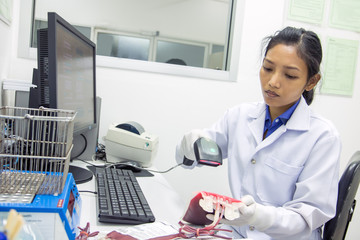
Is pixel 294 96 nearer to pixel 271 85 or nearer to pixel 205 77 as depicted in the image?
pixel 271 85

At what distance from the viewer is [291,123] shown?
41.5 inches

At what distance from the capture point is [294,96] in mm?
1051

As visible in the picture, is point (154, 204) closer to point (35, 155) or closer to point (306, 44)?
point (35, 155)

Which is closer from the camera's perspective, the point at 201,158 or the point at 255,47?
the point at 201,158

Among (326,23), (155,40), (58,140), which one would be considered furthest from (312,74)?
(155,40)

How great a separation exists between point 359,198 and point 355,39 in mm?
984

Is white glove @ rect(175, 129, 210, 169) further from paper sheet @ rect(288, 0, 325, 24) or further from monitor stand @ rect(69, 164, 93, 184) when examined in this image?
paper sheet @ rect(288, 0, 325, 24)

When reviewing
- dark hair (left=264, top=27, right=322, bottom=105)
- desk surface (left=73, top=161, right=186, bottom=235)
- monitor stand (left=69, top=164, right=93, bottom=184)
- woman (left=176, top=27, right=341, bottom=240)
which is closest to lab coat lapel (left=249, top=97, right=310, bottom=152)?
woman (left=176, top=27, right=341, bottom=240)

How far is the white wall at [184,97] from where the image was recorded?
157 centimetres

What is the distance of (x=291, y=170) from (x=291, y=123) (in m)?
0.16

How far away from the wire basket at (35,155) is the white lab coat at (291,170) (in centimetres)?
60

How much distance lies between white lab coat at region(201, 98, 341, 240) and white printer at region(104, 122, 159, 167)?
13.9 inches

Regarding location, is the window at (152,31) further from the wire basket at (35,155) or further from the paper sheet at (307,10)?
the wire basket at (35,155)

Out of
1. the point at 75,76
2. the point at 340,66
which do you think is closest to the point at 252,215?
the point at 75,76
